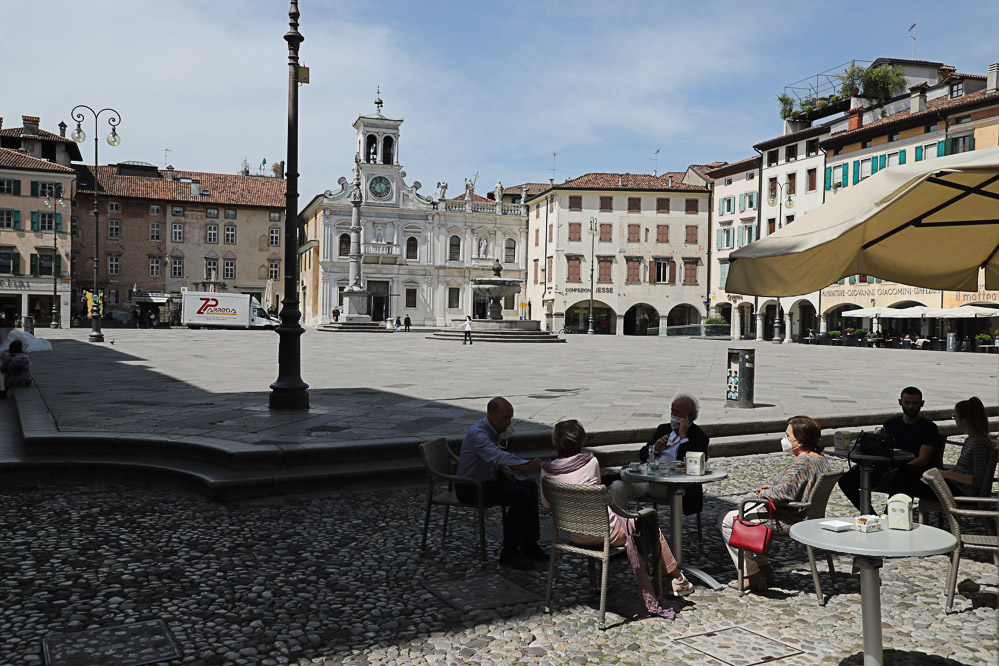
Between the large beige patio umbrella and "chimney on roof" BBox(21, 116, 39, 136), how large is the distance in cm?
6220

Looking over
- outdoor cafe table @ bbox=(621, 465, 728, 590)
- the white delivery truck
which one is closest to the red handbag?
outdoor cafe table @ bbox=(621, 465, 728, 590)

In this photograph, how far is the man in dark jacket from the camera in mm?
5699

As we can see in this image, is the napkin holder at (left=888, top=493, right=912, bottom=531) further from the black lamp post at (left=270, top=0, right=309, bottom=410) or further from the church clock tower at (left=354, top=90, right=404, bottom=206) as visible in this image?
the church clock tower at (left=354, top=90, right=404, bottom=206)

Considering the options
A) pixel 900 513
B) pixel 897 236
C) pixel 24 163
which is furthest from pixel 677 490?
pixel 24 163

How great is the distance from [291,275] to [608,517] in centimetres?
660

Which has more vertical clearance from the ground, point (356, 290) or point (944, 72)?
point (944, 72)

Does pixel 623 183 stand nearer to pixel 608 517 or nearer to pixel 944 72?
pixel 944 72

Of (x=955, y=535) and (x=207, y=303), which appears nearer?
(x=955, y=535)

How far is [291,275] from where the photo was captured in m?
10.1

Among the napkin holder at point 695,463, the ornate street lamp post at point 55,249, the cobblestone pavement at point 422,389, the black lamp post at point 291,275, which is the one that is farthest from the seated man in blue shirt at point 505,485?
the ornate street lamp post at point 55,249

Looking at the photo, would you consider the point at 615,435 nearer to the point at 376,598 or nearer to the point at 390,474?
the point at 390,474

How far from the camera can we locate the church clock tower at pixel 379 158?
6247 cm

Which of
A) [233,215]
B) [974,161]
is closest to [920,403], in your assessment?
[974,161]

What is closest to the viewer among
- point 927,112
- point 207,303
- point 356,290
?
point 927,112
